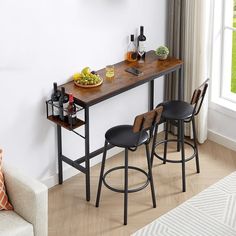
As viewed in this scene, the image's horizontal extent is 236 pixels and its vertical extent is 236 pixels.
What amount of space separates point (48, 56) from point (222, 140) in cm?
216

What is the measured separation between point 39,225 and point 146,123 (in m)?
1.22

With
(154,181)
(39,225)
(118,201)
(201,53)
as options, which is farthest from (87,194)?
(201,53)

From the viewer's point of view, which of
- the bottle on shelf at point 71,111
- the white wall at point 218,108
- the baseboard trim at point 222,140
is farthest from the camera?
the baseboard trim at point 222,140

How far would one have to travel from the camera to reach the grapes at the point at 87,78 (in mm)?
5578

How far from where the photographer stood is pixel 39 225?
4.64 metres

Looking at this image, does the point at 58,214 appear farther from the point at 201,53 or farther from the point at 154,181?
the point at 201,53

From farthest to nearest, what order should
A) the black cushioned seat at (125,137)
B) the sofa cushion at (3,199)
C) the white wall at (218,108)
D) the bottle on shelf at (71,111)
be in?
the white wall at (218,108) < the bottle on shelf at (71,111) < the black cushioned seat at (125,137) < the sofa cushion at (3,199)

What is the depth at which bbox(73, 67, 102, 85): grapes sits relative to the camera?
5.58 metres

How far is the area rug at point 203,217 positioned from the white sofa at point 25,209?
0.96 meters

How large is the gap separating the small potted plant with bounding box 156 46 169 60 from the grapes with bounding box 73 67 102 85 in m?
0.77

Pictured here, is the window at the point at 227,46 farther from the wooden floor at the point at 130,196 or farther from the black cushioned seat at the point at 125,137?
the black cushioned seat at the point at 125,137

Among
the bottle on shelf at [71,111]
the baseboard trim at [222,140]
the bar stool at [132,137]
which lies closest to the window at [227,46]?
the baseboard trim at [222,140]

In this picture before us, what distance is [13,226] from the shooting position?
4.54m

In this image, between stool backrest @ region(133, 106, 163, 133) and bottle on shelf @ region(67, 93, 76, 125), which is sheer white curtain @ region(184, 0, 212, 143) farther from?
bottle on shelf @ region(67, 93, 76, 125)
